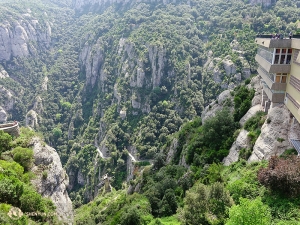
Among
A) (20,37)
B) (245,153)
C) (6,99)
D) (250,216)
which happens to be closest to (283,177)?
(250,216)

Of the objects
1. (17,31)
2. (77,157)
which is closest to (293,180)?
(77,157)

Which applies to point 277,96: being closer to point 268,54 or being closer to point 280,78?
point 280,78

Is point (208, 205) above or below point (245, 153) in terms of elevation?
below

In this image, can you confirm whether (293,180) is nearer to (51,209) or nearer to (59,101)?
(51,209)

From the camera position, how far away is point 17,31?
152 m

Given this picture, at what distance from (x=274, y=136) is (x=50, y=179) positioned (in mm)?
34428

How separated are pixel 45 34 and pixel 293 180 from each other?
625 feet

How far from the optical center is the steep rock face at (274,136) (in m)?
25.9

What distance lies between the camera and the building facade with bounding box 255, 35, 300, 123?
25.6 meters

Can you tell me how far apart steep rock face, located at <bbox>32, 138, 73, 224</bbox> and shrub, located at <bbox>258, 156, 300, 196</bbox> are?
31.8 m

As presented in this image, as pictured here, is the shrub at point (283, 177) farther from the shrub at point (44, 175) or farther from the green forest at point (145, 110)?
the shrub at point (44, 175)

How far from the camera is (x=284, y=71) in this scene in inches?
1116

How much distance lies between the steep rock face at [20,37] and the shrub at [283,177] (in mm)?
156925

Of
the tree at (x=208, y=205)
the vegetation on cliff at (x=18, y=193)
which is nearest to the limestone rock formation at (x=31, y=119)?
the vegetation on cliff at (x=18, y=193)
